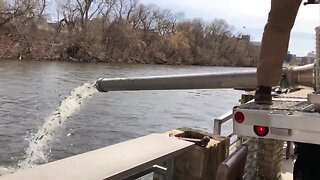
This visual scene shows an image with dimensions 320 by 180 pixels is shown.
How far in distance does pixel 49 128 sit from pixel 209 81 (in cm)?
1356

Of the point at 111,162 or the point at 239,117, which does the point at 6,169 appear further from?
the point at 239,117

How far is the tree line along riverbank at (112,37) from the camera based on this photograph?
5284 cm

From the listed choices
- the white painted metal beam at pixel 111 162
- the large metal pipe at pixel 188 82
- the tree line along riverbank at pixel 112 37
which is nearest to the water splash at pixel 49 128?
the large metal pipe at pixel 188 82

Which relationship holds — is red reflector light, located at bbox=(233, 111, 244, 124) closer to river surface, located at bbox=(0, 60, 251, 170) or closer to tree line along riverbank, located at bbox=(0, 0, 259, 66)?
river surface, located at bbox=(0, 60, 251, 170)

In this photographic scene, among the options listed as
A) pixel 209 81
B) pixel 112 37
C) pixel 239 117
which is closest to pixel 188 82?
pixel 209 81

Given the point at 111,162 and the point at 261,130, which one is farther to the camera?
the point at 111,162

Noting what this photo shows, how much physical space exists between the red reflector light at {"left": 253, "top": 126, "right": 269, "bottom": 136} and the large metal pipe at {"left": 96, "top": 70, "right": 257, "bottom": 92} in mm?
1464

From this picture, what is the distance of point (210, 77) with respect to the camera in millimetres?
3920

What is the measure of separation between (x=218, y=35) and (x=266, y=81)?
258ft

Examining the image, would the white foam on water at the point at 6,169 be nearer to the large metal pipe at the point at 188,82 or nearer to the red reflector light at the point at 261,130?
the large metal pipe at the point at 188,82

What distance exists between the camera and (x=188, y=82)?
408cm

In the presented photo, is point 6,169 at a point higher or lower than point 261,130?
lower

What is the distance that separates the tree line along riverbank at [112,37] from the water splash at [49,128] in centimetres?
2829

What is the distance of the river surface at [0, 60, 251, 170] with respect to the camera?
1453 centimetres
